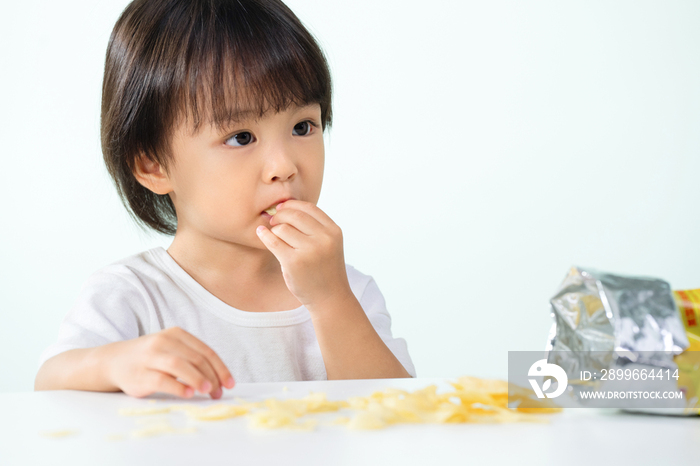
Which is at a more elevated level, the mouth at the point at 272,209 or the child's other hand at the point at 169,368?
the mouth at the point at 272,209

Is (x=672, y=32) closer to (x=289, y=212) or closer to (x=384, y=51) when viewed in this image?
(x=384, y=51)

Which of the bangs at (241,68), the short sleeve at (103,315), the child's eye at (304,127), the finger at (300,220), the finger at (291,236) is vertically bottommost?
the short sleeve at (103,315)

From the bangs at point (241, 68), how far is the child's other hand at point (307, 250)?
0.15m

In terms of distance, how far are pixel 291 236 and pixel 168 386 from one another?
1.17ft

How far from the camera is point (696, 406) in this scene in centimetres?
46

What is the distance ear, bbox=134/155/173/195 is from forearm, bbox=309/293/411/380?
1.08 feet

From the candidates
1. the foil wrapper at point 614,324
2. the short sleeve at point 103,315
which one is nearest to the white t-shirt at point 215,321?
the short sleeve at point 103,315

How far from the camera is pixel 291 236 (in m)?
0.92

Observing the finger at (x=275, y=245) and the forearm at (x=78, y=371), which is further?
the finger at (x=275, y=245)

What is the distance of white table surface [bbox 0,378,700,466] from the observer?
0.37 metres

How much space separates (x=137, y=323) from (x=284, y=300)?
24 cm

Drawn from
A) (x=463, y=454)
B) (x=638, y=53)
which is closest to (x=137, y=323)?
(x=463, y=454)

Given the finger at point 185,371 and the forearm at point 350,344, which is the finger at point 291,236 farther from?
the finger at point 185,371

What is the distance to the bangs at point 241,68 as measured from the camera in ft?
3.03
